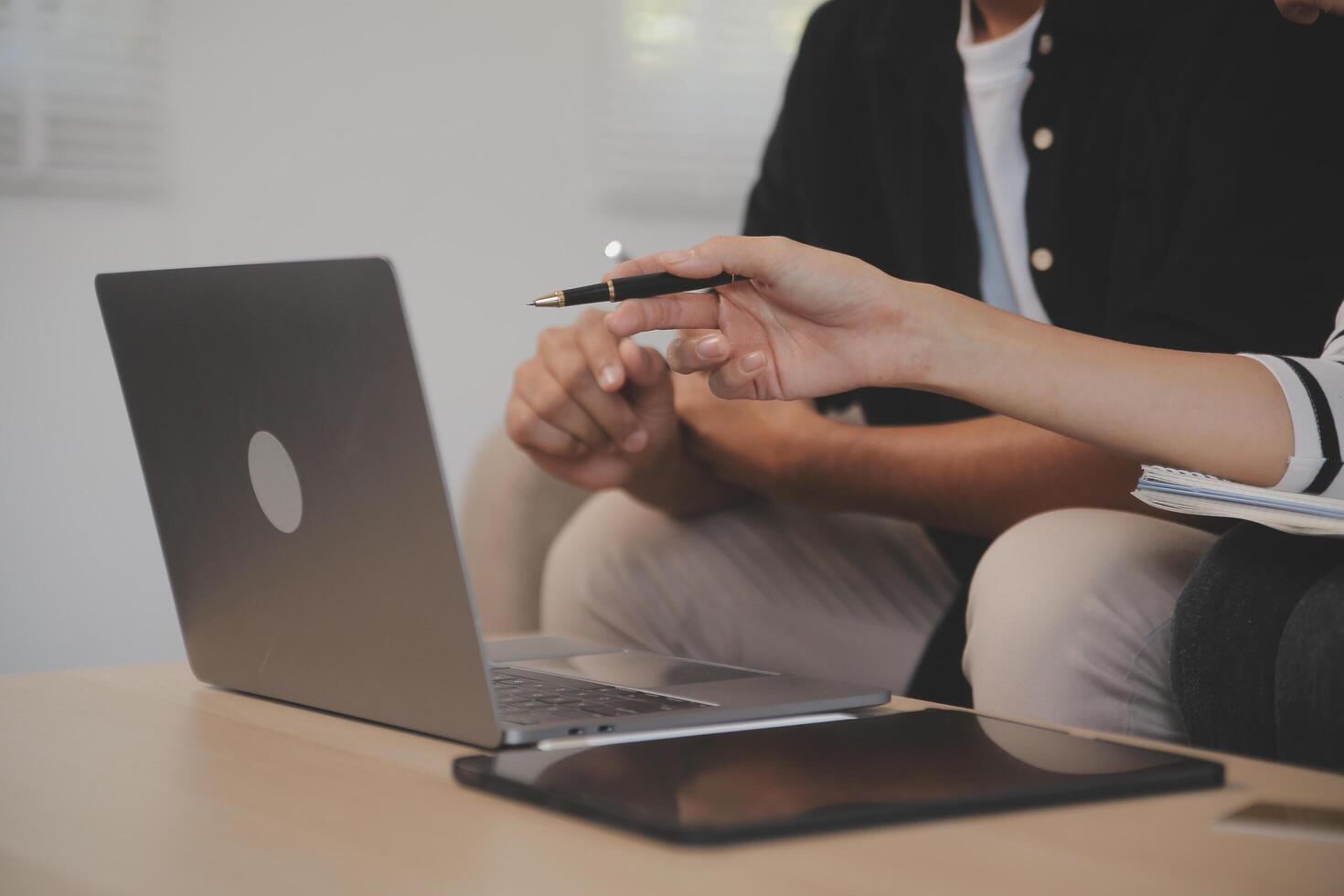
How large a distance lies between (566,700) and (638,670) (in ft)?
0.44

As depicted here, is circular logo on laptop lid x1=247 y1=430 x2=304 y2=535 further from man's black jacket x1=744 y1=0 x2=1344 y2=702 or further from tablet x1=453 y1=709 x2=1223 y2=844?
man's black jacket x1=744 y1=0 x2=1344 y2=702

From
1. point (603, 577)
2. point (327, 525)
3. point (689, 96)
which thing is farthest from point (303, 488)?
point (689, 96)

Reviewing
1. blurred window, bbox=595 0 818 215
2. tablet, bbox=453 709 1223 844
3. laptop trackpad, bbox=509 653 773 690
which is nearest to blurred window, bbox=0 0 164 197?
blurred window, bbox=595 0 818 215

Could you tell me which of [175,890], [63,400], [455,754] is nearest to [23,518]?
[63,400]

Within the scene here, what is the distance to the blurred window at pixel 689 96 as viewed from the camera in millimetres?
2441

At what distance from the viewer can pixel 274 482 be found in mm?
682

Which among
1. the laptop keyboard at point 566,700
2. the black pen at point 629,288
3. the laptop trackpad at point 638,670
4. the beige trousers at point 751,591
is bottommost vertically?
the beige trousers at point 751,591

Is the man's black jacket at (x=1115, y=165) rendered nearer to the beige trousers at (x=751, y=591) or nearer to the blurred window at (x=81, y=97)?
→ the beige trousers at (x=751, y=591)

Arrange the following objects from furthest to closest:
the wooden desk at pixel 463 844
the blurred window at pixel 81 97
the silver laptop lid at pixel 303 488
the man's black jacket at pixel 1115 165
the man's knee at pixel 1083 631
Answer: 1. the blurred window at pixel 81 97
2. the man's black jacket at pixel 1115 165
3. the man's knee at pixel 1083 631
4. the silver laptop lid at pixel 303 488
5. the wooden desk at pixel 463 844

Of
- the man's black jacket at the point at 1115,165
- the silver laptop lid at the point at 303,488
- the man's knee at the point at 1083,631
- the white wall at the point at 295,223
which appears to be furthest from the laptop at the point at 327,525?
the white wall at the point at 295,223

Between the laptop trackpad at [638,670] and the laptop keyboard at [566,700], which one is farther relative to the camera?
the laptop trackpad at [638,670]

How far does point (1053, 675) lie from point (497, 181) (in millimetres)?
1685

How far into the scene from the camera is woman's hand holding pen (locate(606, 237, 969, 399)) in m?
0.74

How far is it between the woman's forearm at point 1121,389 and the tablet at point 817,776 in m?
0.23
